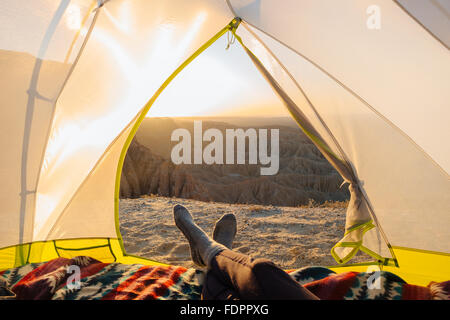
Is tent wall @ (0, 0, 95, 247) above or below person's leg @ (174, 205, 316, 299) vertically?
above

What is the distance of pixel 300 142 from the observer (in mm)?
12570

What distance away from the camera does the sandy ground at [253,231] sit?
8.77 feet

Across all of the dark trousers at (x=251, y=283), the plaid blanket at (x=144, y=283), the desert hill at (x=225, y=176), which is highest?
the desert hill at (x=225, y=176)

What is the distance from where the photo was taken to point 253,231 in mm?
3369

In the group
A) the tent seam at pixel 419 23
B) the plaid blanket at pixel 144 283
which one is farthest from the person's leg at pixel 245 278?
the tent seam at pixel 419 23

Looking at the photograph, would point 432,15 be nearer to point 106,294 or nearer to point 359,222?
point 359,222

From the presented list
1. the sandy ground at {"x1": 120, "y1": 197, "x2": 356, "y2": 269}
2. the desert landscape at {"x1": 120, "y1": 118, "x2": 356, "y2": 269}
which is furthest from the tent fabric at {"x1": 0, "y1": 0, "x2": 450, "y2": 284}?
the desert landscape at {"x1": 120, "y1": 118, "x2": 356, "y2": 269}

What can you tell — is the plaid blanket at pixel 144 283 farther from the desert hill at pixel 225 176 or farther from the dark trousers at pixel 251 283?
the desert hill at pixel 225 176

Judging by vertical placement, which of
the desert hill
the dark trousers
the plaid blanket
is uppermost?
the desert hill

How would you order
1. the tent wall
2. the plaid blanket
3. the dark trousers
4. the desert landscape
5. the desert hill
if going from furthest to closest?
the desert hill
the desert landscape
the tent wall
the plaid blanket
the dark trousers

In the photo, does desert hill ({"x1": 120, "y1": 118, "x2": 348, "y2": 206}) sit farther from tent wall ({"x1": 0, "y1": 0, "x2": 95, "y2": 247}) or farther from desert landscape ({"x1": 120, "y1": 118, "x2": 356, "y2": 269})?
tent wall ({"x1": 0, "y1": 0, "x2": 95, "y2": 247})

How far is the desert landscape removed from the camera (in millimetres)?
2879
